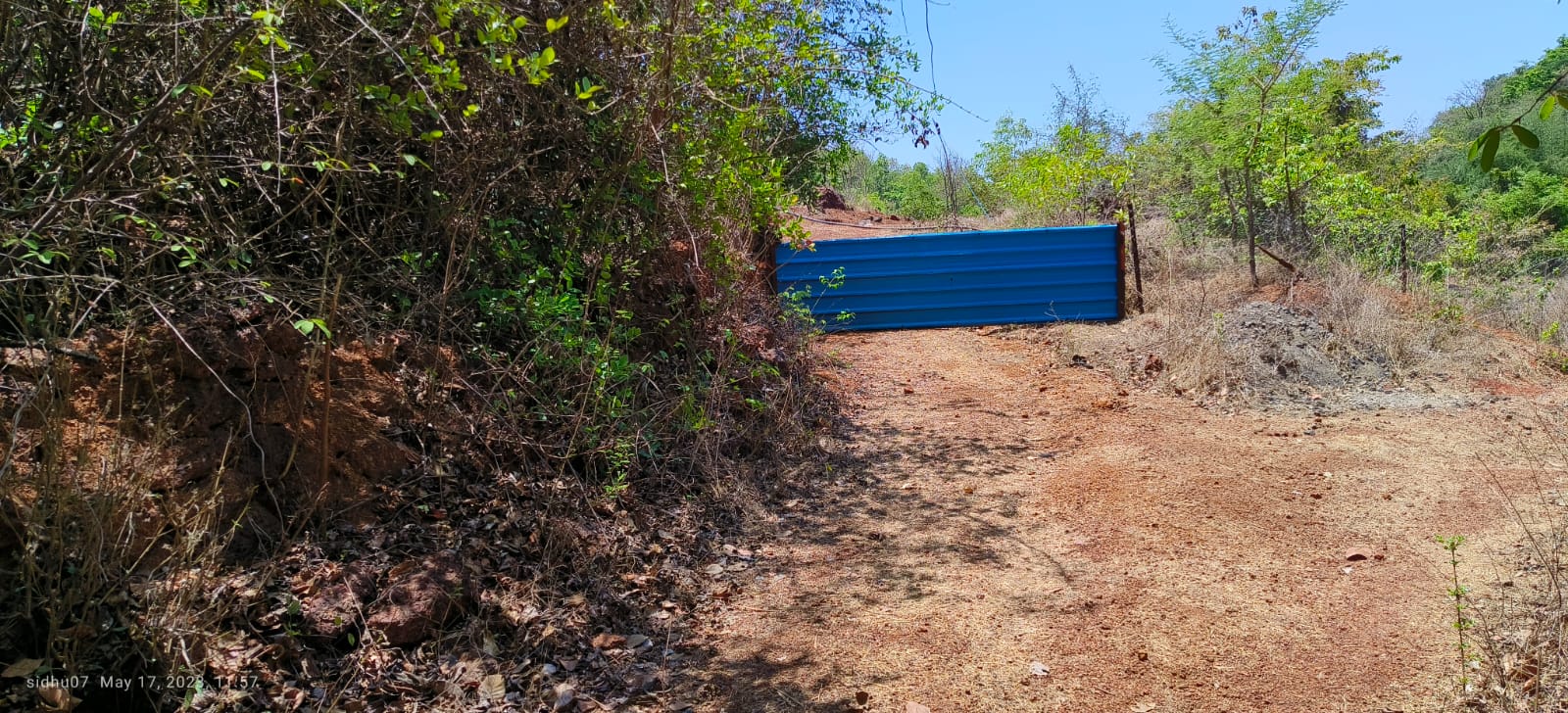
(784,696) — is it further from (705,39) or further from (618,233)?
(705,39)

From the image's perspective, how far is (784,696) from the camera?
125 inches

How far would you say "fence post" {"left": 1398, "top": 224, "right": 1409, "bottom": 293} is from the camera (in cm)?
974

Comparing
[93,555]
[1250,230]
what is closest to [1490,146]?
[93,555]

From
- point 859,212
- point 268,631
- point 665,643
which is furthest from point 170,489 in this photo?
point 859,212

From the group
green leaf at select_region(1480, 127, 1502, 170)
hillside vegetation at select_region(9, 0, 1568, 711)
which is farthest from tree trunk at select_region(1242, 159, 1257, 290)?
green leaf at select_region(1480, 127, 1502, 170)

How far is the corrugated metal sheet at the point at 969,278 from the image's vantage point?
9.95m

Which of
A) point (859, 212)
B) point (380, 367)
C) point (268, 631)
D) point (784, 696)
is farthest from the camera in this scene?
point (859, 212)

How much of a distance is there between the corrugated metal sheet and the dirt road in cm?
307

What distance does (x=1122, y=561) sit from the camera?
4211 millimetres

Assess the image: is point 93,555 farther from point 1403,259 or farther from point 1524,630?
point 1403,259

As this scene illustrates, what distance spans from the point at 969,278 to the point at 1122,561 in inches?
243

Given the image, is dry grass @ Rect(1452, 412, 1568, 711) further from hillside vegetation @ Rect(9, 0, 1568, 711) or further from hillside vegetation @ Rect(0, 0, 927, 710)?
hillside vegetation @ Rect(0, 0, 927, 710)

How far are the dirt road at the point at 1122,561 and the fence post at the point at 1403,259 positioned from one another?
2.92 m

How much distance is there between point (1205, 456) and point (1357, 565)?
1.71 meters
